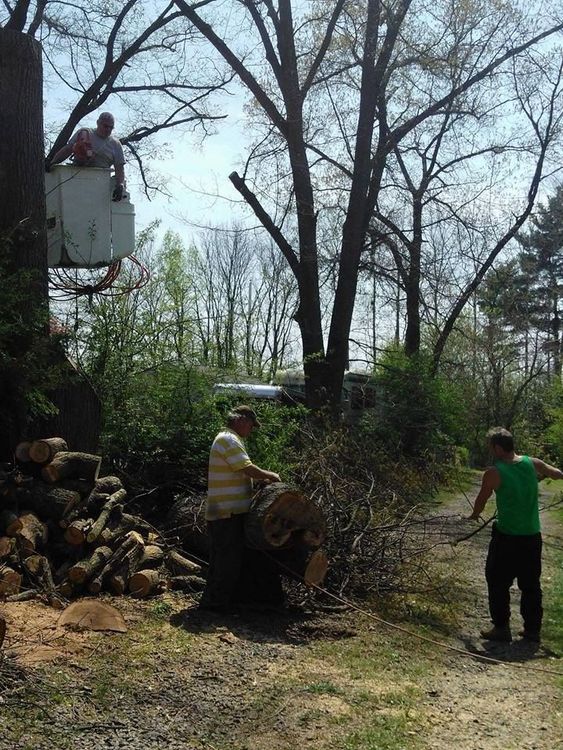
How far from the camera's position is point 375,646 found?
6.61 metres

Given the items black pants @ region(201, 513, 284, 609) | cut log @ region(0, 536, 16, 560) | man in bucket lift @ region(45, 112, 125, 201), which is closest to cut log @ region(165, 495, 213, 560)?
black pants @ region(201, 513, 284, 609)

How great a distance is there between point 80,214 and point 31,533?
4070mm

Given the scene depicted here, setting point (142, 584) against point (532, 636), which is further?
point (142, 584)

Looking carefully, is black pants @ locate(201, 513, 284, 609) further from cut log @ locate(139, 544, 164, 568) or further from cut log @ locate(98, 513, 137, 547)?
cut log @ locate(98, 513, 137, 547)

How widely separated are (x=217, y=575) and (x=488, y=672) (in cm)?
229

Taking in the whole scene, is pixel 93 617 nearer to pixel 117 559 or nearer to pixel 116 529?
pixel 117 559

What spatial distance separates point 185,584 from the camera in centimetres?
764

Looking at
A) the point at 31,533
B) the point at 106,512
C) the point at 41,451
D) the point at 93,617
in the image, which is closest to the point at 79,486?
the point at 106,512

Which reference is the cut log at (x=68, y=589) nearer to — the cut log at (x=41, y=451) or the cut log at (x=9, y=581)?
the cut log at (x=9, y=581)

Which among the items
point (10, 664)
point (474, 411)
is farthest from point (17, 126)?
point (474, 411)

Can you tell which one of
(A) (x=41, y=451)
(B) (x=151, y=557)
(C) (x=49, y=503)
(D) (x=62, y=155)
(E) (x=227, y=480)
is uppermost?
(D) (x=62, y=155)

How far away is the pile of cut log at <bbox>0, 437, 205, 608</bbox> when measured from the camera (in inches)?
270

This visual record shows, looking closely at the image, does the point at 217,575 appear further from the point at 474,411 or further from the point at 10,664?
the point at 474,411

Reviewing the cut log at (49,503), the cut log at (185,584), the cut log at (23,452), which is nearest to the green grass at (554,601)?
the cut log at (185,584)
